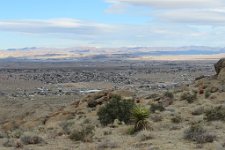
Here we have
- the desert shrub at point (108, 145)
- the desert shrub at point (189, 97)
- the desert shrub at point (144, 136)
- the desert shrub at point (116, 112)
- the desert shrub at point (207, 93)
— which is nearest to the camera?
the desert shrub at point (108, 145)

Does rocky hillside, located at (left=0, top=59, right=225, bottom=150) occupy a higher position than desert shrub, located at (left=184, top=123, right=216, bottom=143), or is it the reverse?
desert shrub, located at (left=184, top=123, right=216, bottom=143)

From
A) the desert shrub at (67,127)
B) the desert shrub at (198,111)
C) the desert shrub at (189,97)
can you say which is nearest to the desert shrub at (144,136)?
the desert shrub at (67,127)

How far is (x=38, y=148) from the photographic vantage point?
1514 centimetres

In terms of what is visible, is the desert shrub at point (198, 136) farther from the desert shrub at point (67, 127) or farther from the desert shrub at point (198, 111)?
the desert shrub at point (198, 111)

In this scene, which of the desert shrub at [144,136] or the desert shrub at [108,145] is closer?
the desert shrub at [108,145]

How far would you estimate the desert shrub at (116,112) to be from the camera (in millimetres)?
23531

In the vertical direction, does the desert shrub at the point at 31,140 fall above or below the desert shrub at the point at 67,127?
above

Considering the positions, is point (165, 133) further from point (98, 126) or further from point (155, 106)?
point (155, 106)

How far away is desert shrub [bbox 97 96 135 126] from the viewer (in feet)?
77.2

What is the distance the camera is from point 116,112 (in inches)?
936

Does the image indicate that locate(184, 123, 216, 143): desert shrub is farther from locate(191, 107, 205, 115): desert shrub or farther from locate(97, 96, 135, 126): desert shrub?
locate(191, 107, 205, 115): desert shrub

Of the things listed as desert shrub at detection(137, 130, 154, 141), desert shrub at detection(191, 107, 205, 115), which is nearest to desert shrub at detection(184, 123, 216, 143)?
desert shrub at detection(137, 130, 154, 141)

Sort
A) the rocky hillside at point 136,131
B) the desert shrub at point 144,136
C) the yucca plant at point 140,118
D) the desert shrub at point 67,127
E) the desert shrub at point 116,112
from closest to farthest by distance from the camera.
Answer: the rocky hillside at point 136,131, the desert shrub at point 144,136, the yucca plant at point 140,118, the desert shrub at point 67,127, the desert shrub at point 116,112

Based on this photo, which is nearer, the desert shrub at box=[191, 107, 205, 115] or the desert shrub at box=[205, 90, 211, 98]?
the desert shrub at box=[191, 107, 205, 115]
